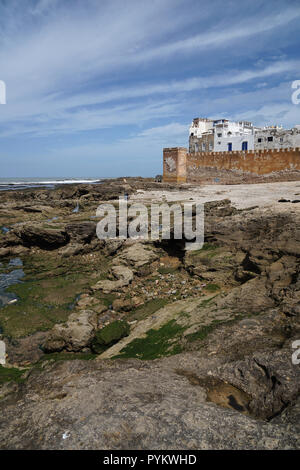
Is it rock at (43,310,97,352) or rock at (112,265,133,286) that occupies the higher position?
rock at (112,265,133,286)

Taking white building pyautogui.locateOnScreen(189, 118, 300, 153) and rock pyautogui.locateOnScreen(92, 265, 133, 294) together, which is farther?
white building pyautogui.locateOnScreen(189, 118, 300, 153)

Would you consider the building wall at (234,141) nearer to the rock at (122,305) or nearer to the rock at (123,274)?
the rock at (123,274)

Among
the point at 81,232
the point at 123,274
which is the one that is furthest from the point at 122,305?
the point at 81,232

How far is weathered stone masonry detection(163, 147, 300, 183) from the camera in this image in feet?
77.9

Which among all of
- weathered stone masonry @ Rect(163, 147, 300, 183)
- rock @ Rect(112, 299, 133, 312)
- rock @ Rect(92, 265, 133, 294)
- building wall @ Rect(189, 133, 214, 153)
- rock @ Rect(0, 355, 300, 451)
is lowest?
rock @ Rect(112, 299, 133, 312)

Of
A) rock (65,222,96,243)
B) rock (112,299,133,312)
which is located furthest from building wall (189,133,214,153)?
rock (112,299,133,312)

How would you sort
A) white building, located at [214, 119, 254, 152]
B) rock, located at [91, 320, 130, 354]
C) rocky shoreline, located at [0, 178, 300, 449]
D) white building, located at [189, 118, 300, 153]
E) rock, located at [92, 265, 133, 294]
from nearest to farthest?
rocky shoreline, located at [0, 178, 300, 449] < rock, located at [91, 320, 130, 354] < rock, located at [92, 265, 133, 294] < white building, located at [189, 118, 300, 153] < white building, located at [214, 119, 254, 152]

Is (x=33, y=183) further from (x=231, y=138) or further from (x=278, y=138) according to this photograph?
(x=278, y=138)

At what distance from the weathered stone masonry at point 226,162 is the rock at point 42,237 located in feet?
56.9

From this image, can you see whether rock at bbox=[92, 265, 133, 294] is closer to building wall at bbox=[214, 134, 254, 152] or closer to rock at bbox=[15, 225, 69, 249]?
rock at bbox=[15, 225, 69, 249]

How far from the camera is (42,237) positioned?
13.5 meters

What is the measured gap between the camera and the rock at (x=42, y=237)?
1351cm

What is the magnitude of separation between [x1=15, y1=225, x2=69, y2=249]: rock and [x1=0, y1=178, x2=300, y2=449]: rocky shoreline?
76 cm

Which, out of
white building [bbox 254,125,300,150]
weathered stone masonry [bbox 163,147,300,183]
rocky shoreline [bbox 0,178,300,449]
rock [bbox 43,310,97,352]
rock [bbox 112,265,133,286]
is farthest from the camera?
white building [bbox 254,125,300,150]
